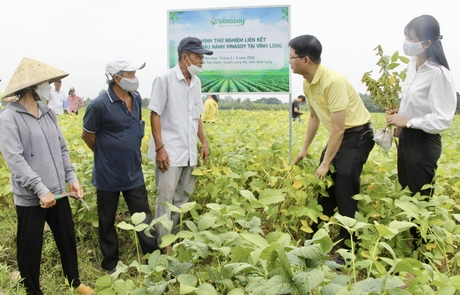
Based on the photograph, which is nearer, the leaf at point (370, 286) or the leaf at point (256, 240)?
the leaf at point (370, 286)

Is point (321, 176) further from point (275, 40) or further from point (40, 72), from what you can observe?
point (40, 72)

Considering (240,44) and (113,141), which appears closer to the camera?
(113,141)

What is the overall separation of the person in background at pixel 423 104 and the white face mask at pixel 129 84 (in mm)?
1664

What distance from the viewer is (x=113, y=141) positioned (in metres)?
2.81

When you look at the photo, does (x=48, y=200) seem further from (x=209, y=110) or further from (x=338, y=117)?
(x=209, y=110)

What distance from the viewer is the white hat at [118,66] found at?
2.79 meters

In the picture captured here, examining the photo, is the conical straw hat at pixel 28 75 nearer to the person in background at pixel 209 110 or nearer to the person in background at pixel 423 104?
the person in background at pixel 423 104

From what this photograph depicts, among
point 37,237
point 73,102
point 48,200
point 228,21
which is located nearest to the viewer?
point 48,200

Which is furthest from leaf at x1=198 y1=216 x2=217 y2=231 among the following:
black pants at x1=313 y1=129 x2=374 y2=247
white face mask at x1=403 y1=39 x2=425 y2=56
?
white face mask at x1=403 y1=39 x2=425 y2=56

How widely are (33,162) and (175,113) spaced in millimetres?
1025

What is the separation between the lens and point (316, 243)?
148cm

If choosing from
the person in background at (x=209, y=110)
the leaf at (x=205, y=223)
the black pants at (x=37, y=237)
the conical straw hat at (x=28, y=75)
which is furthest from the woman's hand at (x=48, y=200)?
the person in background at (x=209, y=110)

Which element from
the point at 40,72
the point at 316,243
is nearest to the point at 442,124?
the point at 316,243

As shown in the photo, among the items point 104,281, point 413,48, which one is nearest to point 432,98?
point 413,48
